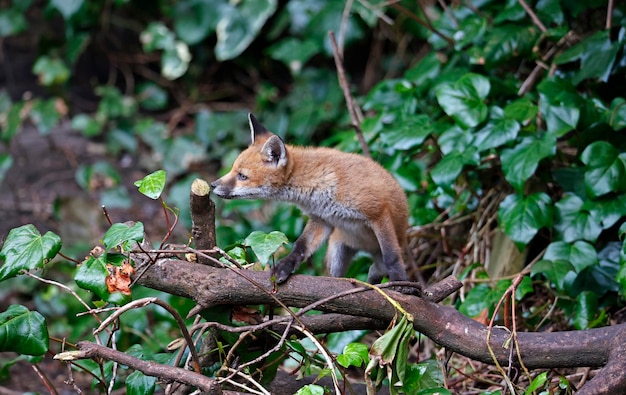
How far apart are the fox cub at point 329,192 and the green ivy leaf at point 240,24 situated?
4464mm

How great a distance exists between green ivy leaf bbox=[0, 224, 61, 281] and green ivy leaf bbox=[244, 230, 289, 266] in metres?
0.85

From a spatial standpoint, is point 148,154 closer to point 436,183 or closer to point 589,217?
point 436,183

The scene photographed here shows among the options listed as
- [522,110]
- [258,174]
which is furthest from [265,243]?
[522,110]

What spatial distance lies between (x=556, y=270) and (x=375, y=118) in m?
2.04

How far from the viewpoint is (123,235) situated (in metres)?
3.09

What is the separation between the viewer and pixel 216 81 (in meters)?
9.95

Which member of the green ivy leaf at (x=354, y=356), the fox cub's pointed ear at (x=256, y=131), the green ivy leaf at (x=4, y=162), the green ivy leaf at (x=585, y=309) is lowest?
the green ivy leaf at (x=4, y=162)

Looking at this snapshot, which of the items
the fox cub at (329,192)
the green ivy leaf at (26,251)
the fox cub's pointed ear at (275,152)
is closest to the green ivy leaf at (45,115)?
the fox cub at (329,192)

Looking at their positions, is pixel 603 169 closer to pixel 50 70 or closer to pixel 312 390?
pixel 312 390

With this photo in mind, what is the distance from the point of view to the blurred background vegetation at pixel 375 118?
4.59 m

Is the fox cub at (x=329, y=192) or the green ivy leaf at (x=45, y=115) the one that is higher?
the fox cub at (x=329, y=192)

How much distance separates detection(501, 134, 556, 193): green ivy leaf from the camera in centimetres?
452

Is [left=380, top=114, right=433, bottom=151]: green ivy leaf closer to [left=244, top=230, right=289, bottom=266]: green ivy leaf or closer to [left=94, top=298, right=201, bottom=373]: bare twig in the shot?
[left=244, top=230, right=289, bottom=266]: green ivy leaf

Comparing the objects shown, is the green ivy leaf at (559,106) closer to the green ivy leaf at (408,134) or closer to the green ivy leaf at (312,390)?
the green ivy leaf at (408,134)
